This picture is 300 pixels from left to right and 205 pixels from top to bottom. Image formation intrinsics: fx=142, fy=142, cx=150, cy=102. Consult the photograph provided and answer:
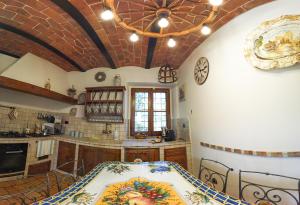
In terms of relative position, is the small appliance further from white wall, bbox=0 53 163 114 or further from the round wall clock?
the round wall clock

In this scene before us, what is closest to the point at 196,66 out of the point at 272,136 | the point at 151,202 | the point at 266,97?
the point at 266,97

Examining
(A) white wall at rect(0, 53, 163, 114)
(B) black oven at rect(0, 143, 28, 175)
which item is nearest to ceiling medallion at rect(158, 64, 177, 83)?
(A) white wall at rect(0, 53, 163, 114)

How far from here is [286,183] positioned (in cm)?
130

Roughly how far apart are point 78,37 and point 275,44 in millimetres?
2641

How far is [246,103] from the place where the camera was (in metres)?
1.65

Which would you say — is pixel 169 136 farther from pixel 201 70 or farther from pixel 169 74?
pixel 201 70

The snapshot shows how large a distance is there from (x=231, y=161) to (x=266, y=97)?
0.86 meters

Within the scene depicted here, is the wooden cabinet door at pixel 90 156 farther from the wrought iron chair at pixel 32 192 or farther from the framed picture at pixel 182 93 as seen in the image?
the framed picture at pixel 182 93

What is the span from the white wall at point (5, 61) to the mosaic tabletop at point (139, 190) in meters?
3.13

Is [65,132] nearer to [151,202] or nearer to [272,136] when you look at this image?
[151,202]

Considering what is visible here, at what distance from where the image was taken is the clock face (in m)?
2.32

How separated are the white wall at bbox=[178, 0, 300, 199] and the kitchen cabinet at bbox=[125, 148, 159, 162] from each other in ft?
2.65

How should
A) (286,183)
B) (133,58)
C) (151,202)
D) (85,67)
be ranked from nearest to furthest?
1. (151,202)
2. (286,183)
3. (133,58)
4. (85,67)

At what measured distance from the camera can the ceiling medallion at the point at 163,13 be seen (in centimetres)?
113
